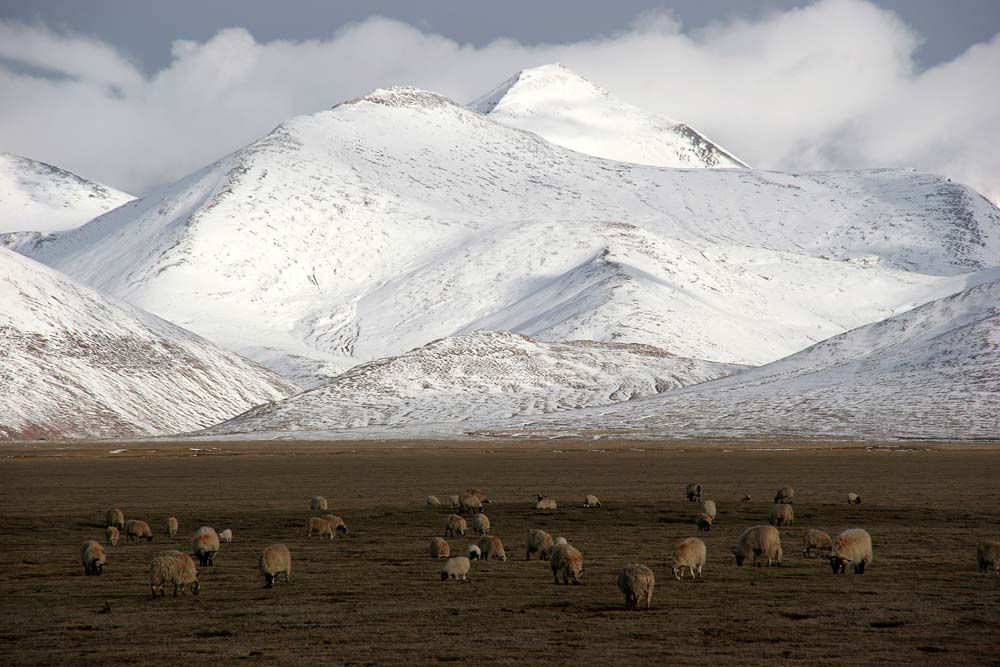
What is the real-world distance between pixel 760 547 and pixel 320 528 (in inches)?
527

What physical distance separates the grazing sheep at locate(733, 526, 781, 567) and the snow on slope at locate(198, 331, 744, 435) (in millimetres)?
121517

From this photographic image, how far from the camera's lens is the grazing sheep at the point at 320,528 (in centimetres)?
3444

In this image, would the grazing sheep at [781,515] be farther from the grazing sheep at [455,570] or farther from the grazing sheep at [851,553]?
the grazing sheep at [455,570]

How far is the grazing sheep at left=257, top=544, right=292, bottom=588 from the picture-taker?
25.3 metres

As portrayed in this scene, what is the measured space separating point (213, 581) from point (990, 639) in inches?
629

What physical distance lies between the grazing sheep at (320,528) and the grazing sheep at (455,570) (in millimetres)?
8895

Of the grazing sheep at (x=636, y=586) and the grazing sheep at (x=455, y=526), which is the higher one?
the grazing sheep at (x=455, y=526)

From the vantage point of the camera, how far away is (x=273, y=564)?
83.6 feet

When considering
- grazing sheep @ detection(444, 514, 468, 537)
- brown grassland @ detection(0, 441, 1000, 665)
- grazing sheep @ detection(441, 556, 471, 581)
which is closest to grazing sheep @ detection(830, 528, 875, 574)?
brown grassland @ detection(0, 441, 1000, 665)

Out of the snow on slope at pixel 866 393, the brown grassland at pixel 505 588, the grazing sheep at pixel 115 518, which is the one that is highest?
the snow on slope at pixel 866 393

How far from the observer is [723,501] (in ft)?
150

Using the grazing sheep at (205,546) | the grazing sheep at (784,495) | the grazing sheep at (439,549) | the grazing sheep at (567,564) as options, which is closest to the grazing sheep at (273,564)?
the grazing sheep at (205,546)

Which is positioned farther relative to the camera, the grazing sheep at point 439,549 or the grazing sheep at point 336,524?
the grazing sheep at point 336,524

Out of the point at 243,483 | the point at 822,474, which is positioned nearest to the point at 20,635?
the point at 243,483
